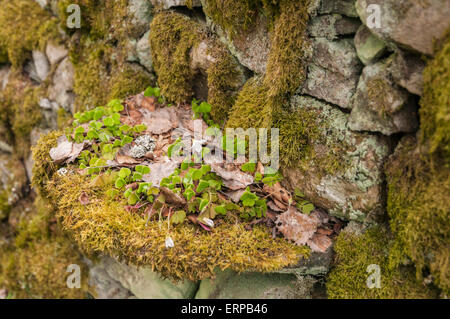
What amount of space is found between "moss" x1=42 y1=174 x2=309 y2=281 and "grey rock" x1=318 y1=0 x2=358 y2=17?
1498mm

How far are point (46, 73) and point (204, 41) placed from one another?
8.52ft

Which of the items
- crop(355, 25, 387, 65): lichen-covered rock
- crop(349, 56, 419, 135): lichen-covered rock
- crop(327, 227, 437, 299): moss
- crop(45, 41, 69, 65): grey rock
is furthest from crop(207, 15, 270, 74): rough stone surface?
crop(45, 41, 69, 65): grey rock

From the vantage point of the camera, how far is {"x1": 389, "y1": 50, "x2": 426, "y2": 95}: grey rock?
2.06m

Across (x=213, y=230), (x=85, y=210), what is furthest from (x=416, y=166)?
(x=85, y=210)

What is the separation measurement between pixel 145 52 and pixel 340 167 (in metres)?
2.24

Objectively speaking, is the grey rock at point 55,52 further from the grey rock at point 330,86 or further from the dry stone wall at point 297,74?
the grey rock at point 330,86

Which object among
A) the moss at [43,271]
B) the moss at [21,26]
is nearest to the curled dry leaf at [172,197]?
the moss at [43,271]

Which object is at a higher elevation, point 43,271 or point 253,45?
point 253,45

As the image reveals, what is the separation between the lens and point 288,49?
98.2 inches

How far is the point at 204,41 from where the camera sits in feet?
10.2

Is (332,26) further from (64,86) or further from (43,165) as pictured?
(64,86)

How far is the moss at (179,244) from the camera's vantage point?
7.80 feet

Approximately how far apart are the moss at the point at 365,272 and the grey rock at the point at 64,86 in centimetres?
340

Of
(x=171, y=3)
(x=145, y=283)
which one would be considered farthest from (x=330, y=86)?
(x=145, y=283)
